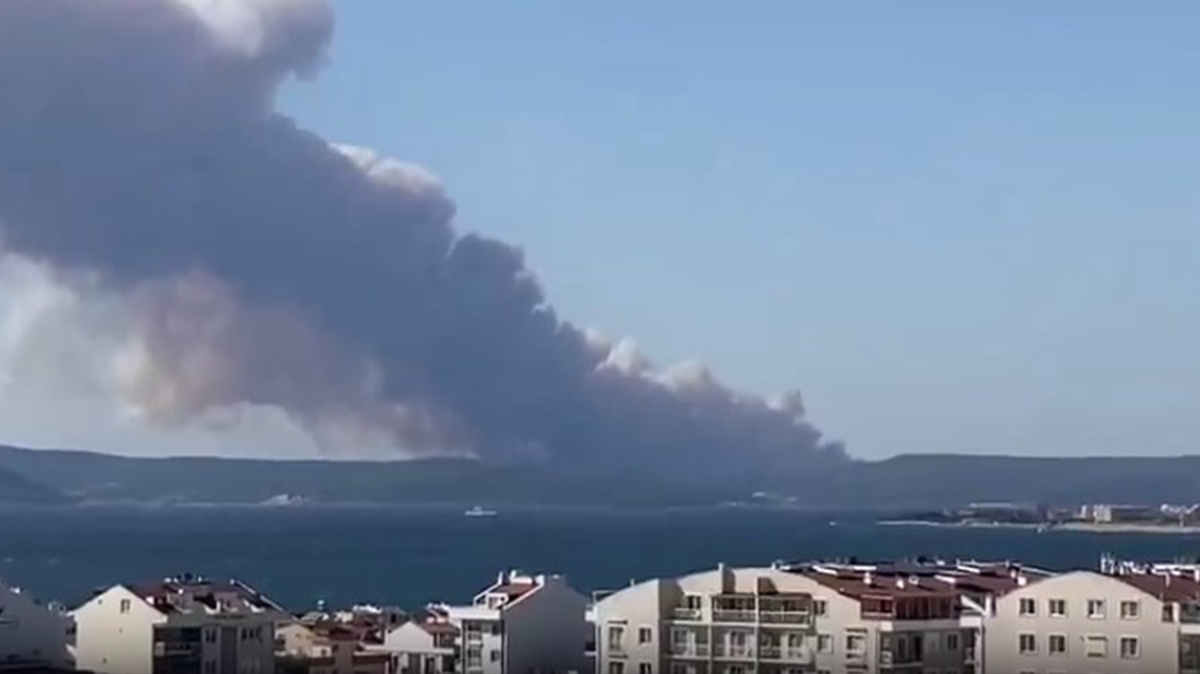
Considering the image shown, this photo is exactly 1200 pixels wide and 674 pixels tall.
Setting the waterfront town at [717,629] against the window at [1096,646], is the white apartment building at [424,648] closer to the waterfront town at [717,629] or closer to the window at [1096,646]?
the waterfront town at [717,629]

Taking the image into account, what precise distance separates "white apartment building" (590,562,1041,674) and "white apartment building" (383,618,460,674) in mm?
3063

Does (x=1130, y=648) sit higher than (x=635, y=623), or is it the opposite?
(x=635, y=623)

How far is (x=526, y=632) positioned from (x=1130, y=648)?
31.6ft

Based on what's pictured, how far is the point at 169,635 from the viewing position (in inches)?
1689

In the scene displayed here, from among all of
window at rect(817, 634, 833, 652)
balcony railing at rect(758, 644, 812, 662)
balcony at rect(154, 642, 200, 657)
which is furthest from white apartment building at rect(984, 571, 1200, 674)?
balcony at rect(154, 642, 200, 657)

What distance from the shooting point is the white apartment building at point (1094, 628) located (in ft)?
121

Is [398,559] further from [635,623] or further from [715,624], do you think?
[715,624]

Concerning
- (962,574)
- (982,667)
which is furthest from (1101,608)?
(962,574)

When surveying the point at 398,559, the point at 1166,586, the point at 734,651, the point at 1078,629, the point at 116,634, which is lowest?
the point at 734,651

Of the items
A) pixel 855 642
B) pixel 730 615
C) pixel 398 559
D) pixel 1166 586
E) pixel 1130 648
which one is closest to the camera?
pixel 1130 648

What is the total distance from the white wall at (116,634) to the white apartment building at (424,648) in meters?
4.03

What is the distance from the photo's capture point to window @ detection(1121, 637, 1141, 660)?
37219 millimetres

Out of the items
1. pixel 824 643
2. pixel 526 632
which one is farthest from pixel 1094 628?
pixel 526 632

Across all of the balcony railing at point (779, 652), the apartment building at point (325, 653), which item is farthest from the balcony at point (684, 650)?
the apartment building at point (325, 653)
